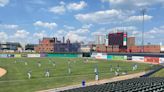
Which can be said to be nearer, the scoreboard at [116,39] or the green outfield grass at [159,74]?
the green outfield grass at [159,74]

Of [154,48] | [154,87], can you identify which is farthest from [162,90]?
[154,48]

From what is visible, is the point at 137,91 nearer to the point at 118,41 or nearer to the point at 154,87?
the point at 154,87

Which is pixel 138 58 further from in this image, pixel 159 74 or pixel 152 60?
pixel 159 74

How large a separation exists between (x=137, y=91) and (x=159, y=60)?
5775 centimetres

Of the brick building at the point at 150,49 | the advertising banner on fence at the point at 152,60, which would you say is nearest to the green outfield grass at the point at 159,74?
the advertising banner on fence at the point at 152,60

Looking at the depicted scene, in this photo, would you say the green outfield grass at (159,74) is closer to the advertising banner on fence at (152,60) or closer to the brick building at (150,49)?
the advertising banner on fence at (152,60)

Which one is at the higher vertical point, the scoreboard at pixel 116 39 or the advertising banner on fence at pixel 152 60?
the scoreboard at pixel 116 39

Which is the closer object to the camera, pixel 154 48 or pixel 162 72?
pixel 162 72

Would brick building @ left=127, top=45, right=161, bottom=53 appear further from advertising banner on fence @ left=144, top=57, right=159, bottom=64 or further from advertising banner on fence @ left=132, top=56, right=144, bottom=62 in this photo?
advertising banner on fence @ left=144, top=57, right=159, bottom=64

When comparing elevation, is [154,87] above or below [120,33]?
below

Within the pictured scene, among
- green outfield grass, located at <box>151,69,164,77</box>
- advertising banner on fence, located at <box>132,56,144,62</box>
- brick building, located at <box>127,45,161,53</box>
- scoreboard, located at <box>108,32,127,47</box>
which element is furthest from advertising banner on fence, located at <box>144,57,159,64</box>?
scoreboard, located at <box>108,32,127,47</box>

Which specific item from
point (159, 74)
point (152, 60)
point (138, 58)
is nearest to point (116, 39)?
point (138, 58)

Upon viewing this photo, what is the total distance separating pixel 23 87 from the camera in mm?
31125

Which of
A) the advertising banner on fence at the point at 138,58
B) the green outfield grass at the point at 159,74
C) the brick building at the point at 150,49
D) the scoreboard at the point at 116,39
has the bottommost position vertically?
the green outfield grass at the point at 159,74
